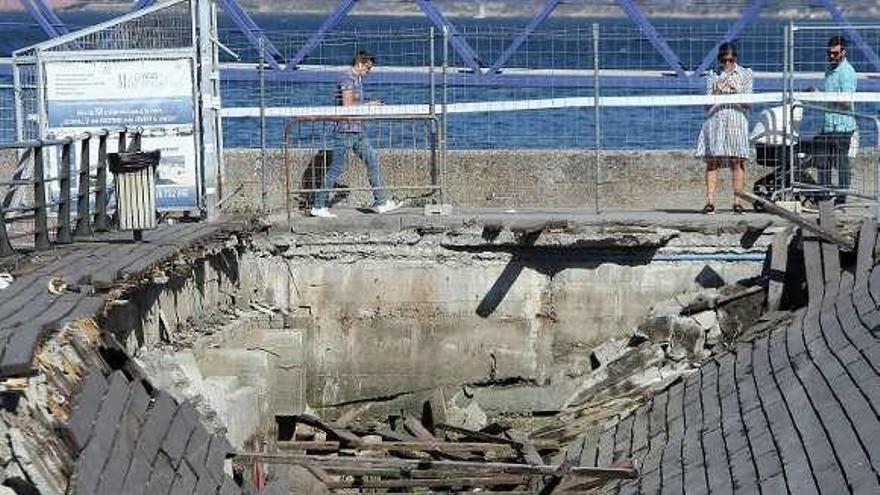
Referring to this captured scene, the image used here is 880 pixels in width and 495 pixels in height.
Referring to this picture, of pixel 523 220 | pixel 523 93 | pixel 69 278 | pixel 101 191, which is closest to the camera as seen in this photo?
pixel 69 278

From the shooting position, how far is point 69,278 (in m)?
14.3

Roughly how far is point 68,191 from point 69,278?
2.55m

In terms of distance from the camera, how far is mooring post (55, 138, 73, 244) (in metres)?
16.7

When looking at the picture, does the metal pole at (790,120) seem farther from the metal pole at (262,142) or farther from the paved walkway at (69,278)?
the paved walkway at (69,278)

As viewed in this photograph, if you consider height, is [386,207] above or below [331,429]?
above

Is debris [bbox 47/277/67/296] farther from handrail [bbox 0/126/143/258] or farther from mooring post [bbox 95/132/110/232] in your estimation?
mooring post [bbox 95/132/110/232]

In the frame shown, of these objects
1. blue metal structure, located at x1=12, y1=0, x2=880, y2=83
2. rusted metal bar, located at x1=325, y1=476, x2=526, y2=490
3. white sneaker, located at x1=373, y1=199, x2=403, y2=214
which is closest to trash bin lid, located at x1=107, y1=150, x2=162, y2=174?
rusted metal bar, located at x1=325, y1=476, x2=526, y2=490

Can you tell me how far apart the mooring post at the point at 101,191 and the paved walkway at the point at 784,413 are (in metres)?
4.54

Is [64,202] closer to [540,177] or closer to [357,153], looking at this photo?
[357,153]

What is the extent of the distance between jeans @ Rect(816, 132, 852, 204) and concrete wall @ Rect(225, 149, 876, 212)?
2.52 feet

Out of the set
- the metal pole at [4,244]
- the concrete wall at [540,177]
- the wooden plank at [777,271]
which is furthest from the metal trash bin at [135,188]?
the wooden plank at [777,271]

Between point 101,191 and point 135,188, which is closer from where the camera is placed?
point 135,188

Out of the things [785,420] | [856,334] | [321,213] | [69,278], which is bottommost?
[785,420]

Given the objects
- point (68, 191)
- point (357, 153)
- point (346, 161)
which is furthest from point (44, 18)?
point (68, 191)
